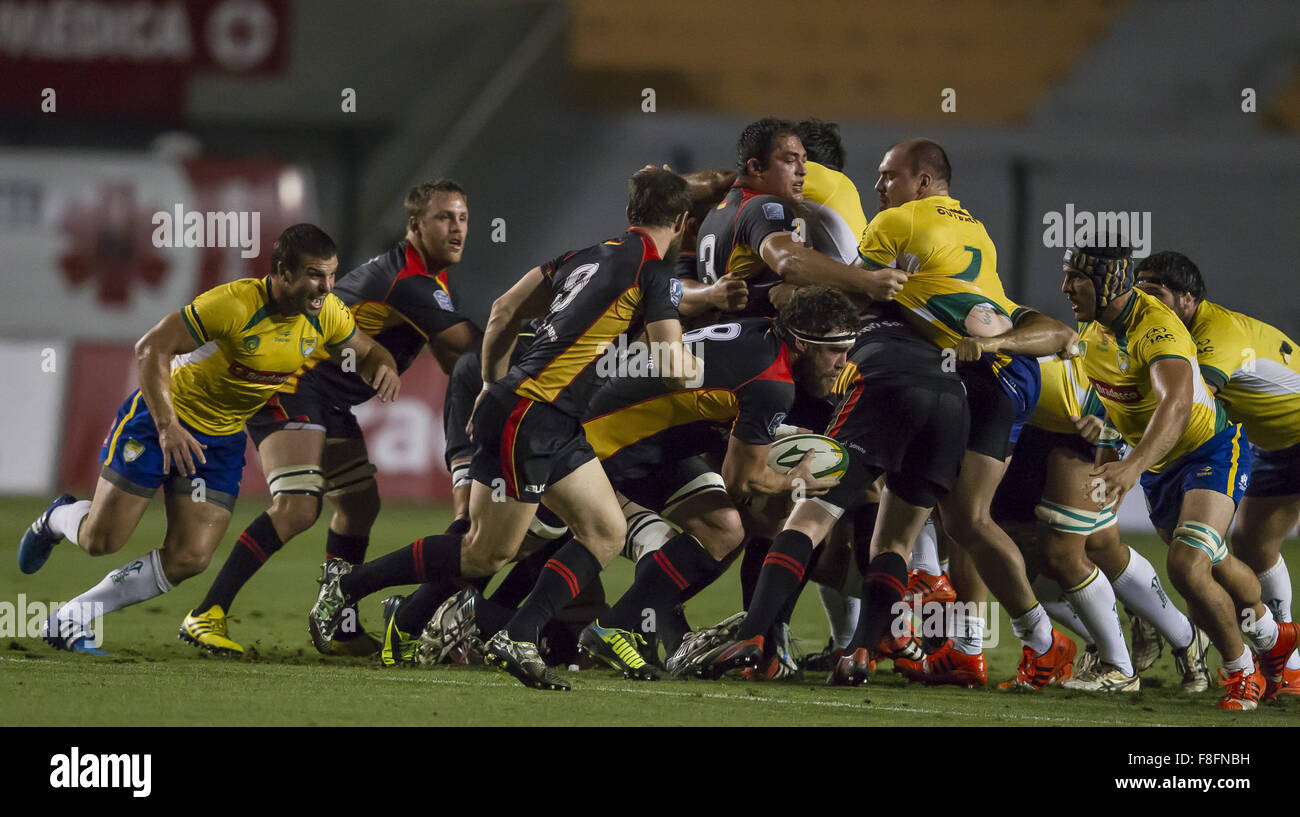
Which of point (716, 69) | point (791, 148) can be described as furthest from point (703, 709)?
point (716, 69)

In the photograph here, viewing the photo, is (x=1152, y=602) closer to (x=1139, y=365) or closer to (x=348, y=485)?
(x=1139, y=365)

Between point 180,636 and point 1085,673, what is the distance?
379 centimetres

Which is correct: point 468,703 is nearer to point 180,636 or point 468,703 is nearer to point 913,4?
point 180,636

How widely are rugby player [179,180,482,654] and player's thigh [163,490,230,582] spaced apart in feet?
0.53

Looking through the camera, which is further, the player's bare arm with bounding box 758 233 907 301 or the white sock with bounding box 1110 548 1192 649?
the white sock with bounding box 1110 548 1192 649

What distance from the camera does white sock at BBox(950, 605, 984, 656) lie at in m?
6.48

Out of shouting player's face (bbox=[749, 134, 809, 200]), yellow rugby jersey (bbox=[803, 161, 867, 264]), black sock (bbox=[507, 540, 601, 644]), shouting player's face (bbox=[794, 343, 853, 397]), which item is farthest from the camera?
yellow rugby jersey (bbox=[803, 161, 867, 264])

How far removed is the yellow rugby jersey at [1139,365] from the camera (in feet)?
20.4

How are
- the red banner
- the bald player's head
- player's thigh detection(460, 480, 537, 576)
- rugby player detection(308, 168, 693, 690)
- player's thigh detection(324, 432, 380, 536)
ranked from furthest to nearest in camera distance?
the red banner < player's thigh detection(324, 432, 380, 536) < the bald player's head < player's thigh detection(460, 480, 537, 576) < rugby player detection(308, 168, 693, 690)

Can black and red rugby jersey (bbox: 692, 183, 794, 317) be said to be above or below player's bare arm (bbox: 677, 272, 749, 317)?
above

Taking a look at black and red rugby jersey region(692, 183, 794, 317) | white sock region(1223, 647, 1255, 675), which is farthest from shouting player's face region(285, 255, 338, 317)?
white sock region(1223, 647, 1255, 675)

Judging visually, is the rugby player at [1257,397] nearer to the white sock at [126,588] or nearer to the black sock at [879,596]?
the black sock at [879,596]

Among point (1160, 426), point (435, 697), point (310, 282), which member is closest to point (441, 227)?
point (310, 282)

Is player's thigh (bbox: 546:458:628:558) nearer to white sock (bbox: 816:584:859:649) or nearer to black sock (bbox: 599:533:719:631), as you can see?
black sock (bbox: 599:533:719:631)
